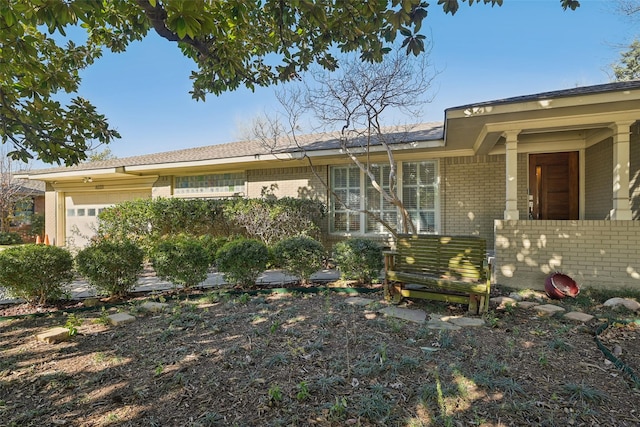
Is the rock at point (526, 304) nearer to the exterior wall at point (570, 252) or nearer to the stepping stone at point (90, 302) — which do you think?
the exterior wall at point (570, 252)

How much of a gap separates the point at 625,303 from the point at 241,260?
18.7 ft

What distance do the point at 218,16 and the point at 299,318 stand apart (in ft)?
12.2

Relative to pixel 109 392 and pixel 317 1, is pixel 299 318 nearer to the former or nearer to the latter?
pixel 109 392

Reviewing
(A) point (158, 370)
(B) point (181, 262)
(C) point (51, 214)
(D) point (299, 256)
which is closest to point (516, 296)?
A: (D) point (299, 256)

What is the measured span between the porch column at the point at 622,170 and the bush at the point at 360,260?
3.93 meters

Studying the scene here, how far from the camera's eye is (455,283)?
4.41 m

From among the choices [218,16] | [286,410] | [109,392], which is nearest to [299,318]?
[286,410]

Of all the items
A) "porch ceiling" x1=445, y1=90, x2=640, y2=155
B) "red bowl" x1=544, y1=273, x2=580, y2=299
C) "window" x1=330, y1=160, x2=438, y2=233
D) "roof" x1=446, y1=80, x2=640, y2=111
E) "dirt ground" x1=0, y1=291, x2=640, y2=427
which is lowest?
"dirt ground" x1=0, y1=291, x2=640, y2=427

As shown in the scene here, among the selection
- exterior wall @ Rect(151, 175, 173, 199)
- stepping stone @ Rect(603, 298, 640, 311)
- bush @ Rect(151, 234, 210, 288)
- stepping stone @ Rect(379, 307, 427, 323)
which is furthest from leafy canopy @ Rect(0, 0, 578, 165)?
exterior wall @ Rect(151, 175, 173, 199)

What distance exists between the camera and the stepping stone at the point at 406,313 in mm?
4216

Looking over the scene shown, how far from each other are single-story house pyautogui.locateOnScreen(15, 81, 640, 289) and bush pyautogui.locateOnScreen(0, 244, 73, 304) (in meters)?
5.43

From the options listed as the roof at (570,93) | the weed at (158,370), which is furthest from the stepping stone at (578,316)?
the weed at (158,370)

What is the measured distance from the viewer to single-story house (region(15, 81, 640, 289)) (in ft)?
18.2

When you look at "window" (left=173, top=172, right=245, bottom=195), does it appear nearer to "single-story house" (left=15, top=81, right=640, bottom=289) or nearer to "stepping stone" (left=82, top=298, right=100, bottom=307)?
"single-story house" (left=15, top=81, right=640, bottom=289)
